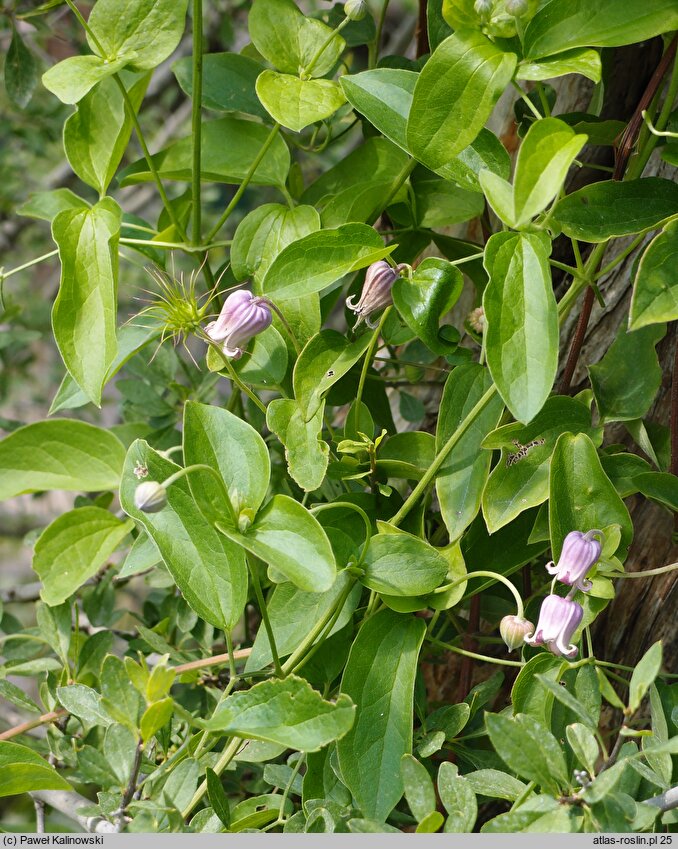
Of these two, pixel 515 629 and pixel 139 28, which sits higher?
pixel 139 28

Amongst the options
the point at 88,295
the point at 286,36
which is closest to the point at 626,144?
the point at 286,36

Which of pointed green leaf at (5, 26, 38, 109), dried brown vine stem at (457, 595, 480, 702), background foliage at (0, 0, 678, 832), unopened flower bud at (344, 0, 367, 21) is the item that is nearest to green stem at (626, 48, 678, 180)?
background foliage at (0, 0, 678, 832)

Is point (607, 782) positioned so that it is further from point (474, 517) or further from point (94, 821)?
point (94, 821)

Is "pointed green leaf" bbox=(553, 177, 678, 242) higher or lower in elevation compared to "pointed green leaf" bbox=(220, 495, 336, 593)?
higher

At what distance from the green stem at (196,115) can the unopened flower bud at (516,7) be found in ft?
0.75

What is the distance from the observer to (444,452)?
552mm

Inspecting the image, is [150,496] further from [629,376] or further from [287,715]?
[629,376]

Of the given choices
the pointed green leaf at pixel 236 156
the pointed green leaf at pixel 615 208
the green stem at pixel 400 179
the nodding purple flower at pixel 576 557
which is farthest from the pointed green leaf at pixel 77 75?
the nodding purple flower at pixel 576 557

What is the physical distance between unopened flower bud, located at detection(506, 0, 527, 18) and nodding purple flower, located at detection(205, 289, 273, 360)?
231mm

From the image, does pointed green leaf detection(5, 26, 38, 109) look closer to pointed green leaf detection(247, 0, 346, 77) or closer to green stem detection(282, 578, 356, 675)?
pointed green leaf detection(247, 0, 346, 77)

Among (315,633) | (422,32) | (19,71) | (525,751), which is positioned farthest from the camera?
(19,71)

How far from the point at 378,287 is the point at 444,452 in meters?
0.12

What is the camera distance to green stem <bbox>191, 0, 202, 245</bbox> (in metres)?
0.59

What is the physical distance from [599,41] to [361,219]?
0.22m
